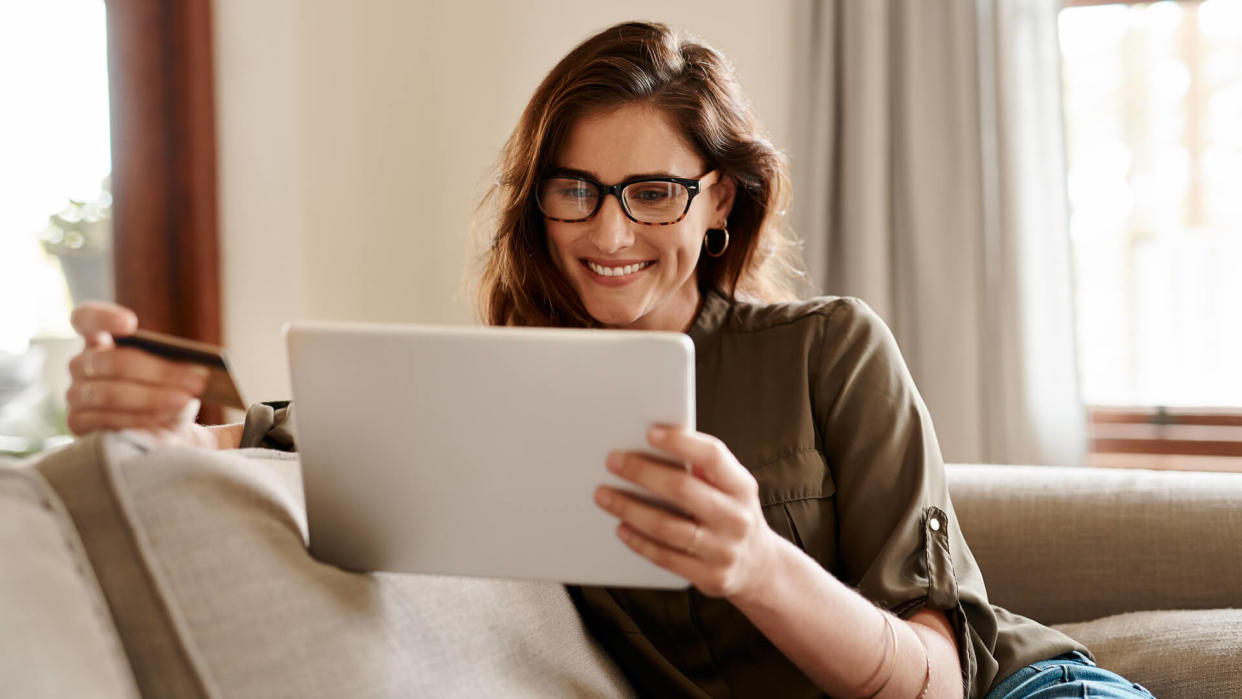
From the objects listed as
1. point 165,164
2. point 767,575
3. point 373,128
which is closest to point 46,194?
point 165,164

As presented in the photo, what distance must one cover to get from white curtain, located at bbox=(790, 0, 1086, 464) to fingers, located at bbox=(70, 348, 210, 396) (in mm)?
2396

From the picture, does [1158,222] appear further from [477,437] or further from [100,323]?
[100,323]

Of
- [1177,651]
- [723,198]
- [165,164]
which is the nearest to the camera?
[1177,651]

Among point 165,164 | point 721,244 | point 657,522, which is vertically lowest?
point 657,522

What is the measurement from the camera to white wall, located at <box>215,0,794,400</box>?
9.19 feet

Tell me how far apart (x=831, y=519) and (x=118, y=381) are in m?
0.78

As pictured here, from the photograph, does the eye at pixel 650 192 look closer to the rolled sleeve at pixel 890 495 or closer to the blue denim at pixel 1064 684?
the rolled sleeve at pixel 890 495

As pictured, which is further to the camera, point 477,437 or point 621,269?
point 621,269

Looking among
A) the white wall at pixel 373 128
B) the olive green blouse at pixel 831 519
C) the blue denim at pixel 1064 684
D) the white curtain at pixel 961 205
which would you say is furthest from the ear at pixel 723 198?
the white curtain at pixel 961 205

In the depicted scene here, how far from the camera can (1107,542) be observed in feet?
5.20

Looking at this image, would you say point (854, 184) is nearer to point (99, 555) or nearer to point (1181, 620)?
point (1181, 620)

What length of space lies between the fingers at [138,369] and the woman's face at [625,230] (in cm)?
61

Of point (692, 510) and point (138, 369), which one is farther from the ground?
point (138, 369)

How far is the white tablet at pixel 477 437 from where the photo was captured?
80cm
